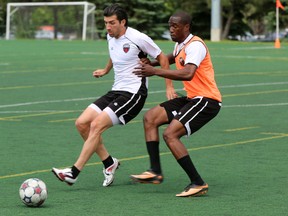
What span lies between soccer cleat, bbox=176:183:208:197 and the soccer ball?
4.69 feet

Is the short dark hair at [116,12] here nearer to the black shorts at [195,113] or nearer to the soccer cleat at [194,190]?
the black shorts at [195,113]

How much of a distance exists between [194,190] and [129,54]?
177 centimetres

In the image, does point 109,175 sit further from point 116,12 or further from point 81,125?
point 116,12

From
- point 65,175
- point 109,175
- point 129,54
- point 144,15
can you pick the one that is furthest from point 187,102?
point 144,15

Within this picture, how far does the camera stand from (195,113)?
1024cm

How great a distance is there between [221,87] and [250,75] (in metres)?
4.31

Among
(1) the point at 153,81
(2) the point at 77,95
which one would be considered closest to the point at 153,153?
(2) the point at 77,95

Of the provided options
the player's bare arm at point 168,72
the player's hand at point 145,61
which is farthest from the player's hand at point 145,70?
the player's hand at point 145,61

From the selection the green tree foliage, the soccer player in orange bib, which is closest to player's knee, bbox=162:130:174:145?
the soccer player in orange bib

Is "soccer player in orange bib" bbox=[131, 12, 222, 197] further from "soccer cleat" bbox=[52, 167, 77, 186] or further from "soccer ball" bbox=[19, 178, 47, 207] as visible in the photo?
"soccer ball" bbox=[19, 178, 47, 207]

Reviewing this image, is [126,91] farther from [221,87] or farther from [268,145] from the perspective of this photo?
[221,87]

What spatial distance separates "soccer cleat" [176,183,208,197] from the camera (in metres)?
9.94

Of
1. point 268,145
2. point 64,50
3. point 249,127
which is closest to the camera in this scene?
point 268,145

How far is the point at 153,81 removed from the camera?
2664 centimetres
